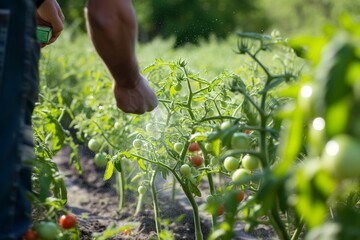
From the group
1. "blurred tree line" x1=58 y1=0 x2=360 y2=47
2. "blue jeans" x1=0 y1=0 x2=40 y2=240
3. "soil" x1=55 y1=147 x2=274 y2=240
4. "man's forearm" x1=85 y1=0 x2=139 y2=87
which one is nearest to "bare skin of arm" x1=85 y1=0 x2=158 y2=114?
"man's forearm" x1=85 y1=0 x2=139 y2=87

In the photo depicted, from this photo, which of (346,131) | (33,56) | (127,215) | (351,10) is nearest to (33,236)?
(33,56)

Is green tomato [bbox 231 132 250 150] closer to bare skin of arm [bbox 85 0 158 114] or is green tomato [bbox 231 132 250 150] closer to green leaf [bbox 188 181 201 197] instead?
bare skin of arm [bbox 85 0 158 114]

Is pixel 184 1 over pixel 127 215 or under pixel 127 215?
over

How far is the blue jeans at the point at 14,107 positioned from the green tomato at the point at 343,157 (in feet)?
2.96

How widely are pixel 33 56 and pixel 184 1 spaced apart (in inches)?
1421

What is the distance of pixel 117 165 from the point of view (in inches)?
118

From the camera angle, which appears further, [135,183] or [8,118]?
[135,183]

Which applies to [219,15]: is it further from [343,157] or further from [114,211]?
[343,157]

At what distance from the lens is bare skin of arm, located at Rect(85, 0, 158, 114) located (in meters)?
2.11

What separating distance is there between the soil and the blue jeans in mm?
925

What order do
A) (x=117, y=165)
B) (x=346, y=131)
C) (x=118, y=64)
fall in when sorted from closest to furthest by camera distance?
(x=346, y=131)
(x=118, y=64)
(x=117, y=165)

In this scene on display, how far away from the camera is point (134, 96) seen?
2.35 metres

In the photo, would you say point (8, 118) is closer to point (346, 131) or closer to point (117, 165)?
point (346, 131)

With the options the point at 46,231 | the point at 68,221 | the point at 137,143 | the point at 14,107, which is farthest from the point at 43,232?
the point at 137,143
